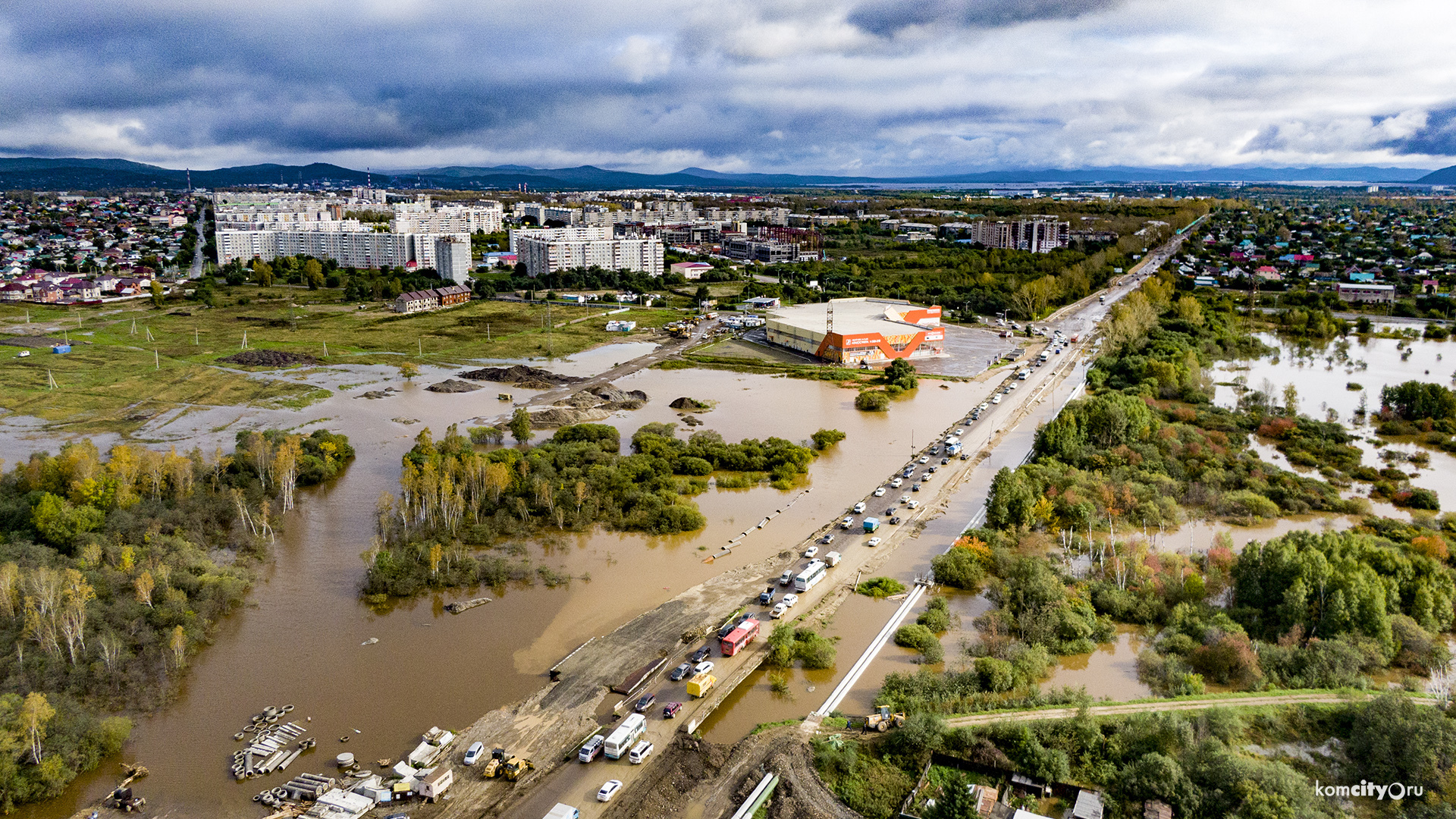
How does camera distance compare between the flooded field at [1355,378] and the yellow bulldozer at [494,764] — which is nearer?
the yellow bulldozer at [494,764]

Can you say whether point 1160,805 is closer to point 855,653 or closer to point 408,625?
point 855,653

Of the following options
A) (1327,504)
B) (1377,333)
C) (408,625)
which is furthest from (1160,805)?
(1377,333)

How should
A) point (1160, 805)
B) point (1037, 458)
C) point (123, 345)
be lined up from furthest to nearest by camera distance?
→ point (123, 345)
point (1037, 458)
point (1160, 805)

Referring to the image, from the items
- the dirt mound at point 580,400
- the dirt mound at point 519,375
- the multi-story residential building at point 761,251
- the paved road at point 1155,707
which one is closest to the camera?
the paved road at point 1155,707

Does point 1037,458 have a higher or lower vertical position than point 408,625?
higher

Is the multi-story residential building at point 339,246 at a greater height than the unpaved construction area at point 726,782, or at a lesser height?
greater

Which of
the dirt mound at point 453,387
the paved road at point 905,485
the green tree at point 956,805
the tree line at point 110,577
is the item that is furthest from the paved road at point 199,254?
the green tree at point 956,805

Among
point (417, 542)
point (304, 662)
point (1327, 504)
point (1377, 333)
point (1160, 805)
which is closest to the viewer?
point (1160, 805)

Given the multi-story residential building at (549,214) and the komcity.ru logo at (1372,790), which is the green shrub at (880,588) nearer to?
the komcity.ru logo at (1372,790)
